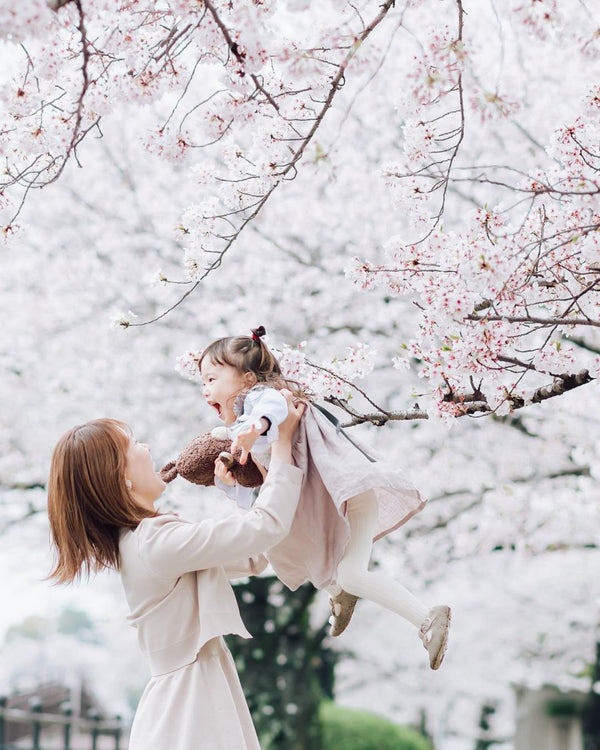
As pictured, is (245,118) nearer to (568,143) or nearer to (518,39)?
(568,143)

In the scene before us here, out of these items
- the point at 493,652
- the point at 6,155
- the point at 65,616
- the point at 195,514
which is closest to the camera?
the point at 6,155

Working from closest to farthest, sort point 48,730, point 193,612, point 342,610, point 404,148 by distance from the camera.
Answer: point 193,612, point 342,610, point 404,148, point 48,730

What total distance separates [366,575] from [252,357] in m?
0.72

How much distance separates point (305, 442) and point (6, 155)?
1.31 m

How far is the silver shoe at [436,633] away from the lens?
8.14 ft

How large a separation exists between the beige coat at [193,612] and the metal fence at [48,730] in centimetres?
670

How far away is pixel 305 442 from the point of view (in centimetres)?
269

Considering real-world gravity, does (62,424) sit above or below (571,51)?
below

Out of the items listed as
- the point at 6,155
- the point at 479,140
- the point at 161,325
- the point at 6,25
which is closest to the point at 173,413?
the point at 161,325

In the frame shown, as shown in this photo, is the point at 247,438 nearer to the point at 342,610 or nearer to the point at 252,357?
the point at 252,357

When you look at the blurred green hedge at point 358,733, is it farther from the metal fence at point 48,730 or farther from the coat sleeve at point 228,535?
the coat sleeve at point 228,535

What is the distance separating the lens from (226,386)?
2.86 m

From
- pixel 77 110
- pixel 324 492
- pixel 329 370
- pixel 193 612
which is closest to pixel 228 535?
pixel 193 612

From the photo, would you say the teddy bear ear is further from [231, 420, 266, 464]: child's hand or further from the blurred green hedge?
the blurred green hedge
